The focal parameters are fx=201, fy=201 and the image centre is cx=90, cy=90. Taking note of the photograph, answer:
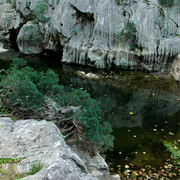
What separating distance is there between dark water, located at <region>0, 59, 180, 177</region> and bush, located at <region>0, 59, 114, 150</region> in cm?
139

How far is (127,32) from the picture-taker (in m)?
15.5

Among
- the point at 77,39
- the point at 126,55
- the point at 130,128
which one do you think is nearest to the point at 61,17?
the point at 77,39

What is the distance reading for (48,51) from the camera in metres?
20.0

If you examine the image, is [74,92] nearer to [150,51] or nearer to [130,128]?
[130,128]

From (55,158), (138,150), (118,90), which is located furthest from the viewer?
(118,90)

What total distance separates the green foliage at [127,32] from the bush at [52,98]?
10363 mm

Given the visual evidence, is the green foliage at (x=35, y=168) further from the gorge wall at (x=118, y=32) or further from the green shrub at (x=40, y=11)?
the green shrub at (x=40, y=11)

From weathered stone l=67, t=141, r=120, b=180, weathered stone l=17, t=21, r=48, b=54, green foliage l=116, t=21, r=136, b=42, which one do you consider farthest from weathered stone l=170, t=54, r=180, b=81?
weathered stone l=17, t=21, r=48, b=54

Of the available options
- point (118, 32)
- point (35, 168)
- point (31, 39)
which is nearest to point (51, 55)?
point (31, 39)

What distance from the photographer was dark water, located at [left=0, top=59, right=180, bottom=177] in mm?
6613

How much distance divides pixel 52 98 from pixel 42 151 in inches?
117

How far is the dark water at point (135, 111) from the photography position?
661cm

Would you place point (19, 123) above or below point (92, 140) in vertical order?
above

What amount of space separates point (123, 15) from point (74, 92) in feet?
39.2
